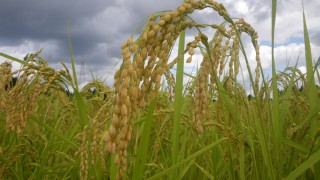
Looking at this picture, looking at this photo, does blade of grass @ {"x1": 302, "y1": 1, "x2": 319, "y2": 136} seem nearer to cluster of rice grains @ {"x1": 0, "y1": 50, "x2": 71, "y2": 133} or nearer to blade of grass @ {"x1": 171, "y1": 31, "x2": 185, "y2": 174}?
blade of grass @ {"x1": 171, "y1": 31, "x2": 185, "y2": 174}

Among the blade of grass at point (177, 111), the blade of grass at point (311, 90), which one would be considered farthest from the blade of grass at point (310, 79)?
the blade of grass at point (177, 111)

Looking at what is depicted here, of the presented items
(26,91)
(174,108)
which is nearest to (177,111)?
(174,108)

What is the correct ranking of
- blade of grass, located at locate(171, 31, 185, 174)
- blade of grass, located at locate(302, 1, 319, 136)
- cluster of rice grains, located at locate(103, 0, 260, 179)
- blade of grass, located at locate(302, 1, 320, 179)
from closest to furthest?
1. cluster of rice grains, located at locate(103, 0, 260, 179)
2. blade of grass, located at locate(171, 31, 185, 174)
3. blade of grass, located at locate(302, 1, 320, 179)
4. blade of grass, located at locate(302, 1, 319, 136)

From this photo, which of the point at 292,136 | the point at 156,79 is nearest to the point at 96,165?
the point at 292,136

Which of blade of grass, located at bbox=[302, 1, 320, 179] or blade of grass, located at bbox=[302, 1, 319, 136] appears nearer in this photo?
blade of grass, located at bbox=[302, 1, 320, 179]

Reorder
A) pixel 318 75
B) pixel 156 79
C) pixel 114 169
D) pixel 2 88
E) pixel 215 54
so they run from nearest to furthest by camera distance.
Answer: pixel 156 79, pixel 215 54, pixel 114 169, pixel 2 88, pixel 318 75

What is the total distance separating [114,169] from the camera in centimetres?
212

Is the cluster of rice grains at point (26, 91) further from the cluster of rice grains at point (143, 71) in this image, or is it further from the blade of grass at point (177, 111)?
the cluster of rice grains at point (143, 71)

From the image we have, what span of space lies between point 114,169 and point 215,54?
855 millimetres

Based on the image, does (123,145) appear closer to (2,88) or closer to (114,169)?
(114,169)

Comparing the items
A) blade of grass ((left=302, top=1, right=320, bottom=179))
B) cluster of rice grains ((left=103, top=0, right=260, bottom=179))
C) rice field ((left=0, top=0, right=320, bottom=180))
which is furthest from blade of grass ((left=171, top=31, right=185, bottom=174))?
blade of grass ((left=302, top=1, right=320, bottom=179))

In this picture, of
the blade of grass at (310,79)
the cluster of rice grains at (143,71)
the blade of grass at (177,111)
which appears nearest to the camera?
the cluster of rice grains at (143,71)

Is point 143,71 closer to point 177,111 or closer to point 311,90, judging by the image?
point 177,111

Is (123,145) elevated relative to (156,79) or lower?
lower
